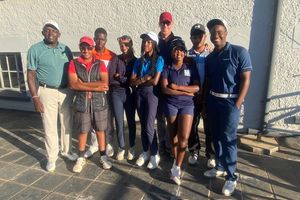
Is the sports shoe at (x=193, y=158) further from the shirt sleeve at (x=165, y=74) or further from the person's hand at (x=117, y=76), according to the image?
the person's hand at (x=117, y=76)

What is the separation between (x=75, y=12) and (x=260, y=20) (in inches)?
146

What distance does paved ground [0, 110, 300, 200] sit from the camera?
3.40 meters

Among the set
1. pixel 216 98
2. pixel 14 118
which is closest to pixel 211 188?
pixel 216 98

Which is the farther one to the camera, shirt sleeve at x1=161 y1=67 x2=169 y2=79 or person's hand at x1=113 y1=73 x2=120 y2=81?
person's hand at x1=113 y1=73 x2=120 y2=81

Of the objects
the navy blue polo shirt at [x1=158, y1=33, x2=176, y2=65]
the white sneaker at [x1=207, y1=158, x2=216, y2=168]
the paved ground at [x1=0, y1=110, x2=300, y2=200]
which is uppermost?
the navy blue polo shirt at [x1=158, y1=33, x2=176, y2=65]

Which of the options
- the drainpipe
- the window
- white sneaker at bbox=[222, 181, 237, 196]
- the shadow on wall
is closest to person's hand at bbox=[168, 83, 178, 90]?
white sneaker at bbox=[222, 181, 237, 196]

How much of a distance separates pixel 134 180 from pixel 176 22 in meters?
3.11

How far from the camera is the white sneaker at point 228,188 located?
3.38 m

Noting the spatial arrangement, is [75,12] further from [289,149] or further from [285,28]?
[289,149]

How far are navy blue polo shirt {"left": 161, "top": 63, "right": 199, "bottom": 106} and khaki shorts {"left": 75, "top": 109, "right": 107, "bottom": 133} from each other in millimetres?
1048

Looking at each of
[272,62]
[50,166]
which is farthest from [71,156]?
[272,62]

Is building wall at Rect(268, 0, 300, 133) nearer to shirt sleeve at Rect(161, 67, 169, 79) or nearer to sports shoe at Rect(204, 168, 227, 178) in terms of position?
sports shoe at Rect(204, 168, 227, 178)

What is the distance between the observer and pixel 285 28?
4.75m

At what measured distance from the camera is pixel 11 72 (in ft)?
23.2
